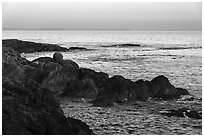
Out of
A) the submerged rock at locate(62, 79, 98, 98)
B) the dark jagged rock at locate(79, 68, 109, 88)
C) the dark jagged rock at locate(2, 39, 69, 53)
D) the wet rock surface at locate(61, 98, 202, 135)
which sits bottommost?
the wet rock surface at locate(61, 98, 202, 135)

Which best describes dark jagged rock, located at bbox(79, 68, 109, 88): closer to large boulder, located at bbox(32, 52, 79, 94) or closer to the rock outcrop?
large boulder, located at bbox(32, 52, 79, 94)

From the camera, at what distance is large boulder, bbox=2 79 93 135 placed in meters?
7.79

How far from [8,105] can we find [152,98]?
991cm

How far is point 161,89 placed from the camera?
55.0 ft

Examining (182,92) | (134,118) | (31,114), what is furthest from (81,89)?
(31,114)

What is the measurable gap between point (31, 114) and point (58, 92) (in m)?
7.22

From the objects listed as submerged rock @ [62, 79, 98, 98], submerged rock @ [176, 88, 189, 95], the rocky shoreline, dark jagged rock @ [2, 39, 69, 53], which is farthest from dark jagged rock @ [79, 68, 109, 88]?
dark jagged rock @ [2, 39, 69, 53]

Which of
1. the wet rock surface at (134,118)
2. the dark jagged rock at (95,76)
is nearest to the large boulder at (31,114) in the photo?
the wet rock surface at (134,118)

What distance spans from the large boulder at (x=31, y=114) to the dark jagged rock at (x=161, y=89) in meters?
7.54

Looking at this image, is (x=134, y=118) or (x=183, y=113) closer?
(x=134, y=118)

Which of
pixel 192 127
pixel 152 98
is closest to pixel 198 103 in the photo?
pixel 152 98

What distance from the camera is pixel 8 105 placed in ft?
27.1

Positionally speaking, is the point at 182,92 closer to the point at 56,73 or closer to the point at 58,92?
the point at 58,92

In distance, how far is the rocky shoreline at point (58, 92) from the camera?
8422 mm
